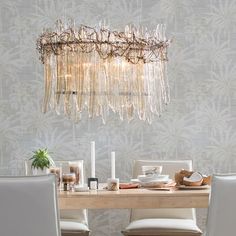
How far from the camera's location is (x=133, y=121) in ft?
16.3

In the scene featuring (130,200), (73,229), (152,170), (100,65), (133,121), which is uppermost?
(100,65)

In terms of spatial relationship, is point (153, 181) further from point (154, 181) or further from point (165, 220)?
point (165, 220)

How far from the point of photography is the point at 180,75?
498 centimetres

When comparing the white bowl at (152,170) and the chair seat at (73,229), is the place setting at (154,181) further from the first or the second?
the chair seat at (73,229)

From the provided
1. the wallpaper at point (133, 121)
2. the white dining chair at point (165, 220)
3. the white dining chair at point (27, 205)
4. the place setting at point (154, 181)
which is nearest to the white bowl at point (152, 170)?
the place setting at point (154, 181)

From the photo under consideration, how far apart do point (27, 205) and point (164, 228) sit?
1.48 m

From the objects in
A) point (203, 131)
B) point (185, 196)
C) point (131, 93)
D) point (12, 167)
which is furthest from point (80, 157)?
point (185, 196)

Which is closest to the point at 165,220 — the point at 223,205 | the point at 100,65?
the point at 100,65

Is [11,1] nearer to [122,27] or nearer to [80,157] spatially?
[122,27]

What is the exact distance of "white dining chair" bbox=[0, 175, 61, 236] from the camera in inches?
109

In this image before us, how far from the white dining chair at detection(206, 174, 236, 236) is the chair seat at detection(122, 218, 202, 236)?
1099 mm

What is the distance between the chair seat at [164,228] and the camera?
13.2 ft

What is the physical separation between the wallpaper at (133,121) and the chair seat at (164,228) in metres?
0.83

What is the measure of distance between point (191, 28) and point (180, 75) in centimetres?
38
